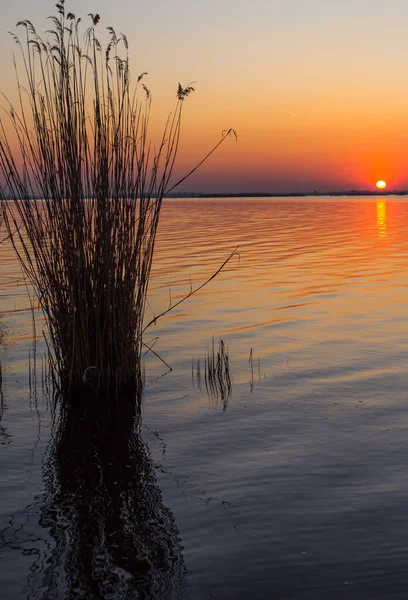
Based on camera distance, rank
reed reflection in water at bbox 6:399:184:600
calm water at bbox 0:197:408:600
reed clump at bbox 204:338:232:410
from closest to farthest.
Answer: reed reflection in water at bbox 6:399:184:600 → calm water at bbox 0:197:408:600 → reed clump at bbox 204:338:232:410

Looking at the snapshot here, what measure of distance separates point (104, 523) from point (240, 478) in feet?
3.28

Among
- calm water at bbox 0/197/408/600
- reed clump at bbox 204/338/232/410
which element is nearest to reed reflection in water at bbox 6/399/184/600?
calm water at bbox 0/197/408/600

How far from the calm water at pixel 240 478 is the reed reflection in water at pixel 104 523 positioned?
12 millimetres

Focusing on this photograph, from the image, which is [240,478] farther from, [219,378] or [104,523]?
[219,378]

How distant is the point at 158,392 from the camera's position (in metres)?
6.62

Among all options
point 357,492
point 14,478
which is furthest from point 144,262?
point 357,492

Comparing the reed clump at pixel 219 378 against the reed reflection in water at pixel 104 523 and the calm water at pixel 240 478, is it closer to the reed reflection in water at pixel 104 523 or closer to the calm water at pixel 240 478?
the calm water at pixel 240 478

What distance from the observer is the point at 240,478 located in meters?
4.55

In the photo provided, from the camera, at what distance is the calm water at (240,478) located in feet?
11.2

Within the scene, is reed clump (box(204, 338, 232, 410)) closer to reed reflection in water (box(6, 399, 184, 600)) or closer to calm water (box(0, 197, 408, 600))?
calm water (box(0, 197, 408, 600))

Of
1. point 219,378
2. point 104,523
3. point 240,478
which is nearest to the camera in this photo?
point 104,523

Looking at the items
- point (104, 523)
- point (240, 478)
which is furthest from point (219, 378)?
point (104, 523)

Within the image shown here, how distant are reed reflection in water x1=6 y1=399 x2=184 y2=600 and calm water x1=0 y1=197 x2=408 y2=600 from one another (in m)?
0.01

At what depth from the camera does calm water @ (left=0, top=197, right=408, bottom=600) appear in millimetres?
3404
